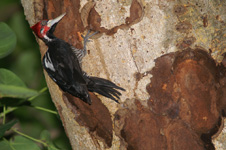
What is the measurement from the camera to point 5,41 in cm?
181

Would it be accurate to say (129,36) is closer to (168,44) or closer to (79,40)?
(168,44)

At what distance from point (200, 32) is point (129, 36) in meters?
0.42

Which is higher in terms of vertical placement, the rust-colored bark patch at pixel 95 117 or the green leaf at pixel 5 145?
the rust-colored bark patch at pixel 95 117

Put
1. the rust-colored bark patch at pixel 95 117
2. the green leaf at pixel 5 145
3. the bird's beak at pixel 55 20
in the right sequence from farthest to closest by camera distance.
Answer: the green leaf at pixel 5 145, the bird's beak at pixel 55 20, the rust-colored bark patch at pixel 95 117

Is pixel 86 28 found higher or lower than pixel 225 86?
higher

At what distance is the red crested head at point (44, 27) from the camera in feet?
6.12

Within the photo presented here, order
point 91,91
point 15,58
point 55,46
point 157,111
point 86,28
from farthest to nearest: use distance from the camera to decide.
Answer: point 15,58 → point 55,46 → point 91,91 → point 86,28 → point 157,111

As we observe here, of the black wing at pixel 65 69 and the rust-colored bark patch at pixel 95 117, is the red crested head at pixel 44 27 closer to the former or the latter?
the black wing at pixel 65 69

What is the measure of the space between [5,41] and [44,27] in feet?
1.33

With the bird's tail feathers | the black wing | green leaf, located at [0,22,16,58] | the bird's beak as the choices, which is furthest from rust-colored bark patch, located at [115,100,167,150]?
green leaf, located at [0,22,16,58]

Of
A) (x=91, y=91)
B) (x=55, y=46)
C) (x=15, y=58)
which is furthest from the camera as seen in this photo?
(x=15, y=58)

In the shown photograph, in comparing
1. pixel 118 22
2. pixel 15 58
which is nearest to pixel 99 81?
pixel 118 22

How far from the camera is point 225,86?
1.63 metres

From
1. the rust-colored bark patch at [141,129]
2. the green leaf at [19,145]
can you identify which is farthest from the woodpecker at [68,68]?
the green leaf at [19,145]
